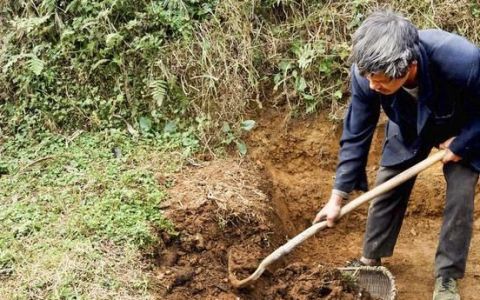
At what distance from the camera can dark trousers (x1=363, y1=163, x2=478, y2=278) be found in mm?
3617

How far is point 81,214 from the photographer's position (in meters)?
4.25

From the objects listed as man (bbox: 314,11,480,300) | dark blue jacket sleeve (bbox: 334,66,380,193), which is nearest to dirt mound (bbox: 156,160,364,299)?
man (bbox: 314,11,480,300)

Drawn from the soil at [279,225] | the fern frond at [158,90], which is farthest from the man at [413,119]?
the fern frond at [158,90]

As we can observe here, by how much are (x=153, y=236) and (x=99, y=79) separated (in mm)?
1865

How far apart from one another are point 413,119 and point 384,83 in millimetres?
506

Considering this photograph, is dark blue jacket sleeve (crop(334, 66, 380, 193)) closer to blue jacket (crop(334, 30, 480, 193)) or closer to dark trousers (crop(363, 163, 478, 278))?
blue jacket (crop(334, 30, 480, 193))

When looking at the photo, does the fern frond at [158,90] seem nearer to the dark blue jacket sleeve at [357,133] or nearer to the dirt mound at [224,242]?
the dirt mound at [224,242]

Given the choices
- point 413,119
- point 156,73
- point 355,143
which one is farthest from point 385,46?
point 156,73

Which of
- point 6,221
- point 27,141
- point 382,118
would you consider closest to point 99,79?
point 27,141

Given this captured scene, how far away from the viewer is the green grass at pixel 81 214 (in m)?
3.77

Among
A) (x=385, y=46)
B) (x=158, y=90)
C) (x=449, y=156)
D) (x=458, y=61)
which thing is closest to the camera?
(x=385, y=46)

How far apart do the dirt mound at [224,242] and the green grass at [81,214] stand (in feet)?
0.50

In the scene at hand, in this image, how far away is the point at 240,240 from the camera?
14.3 feet

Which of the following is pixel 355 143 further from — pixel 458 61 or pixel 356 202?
pixel 458 61
